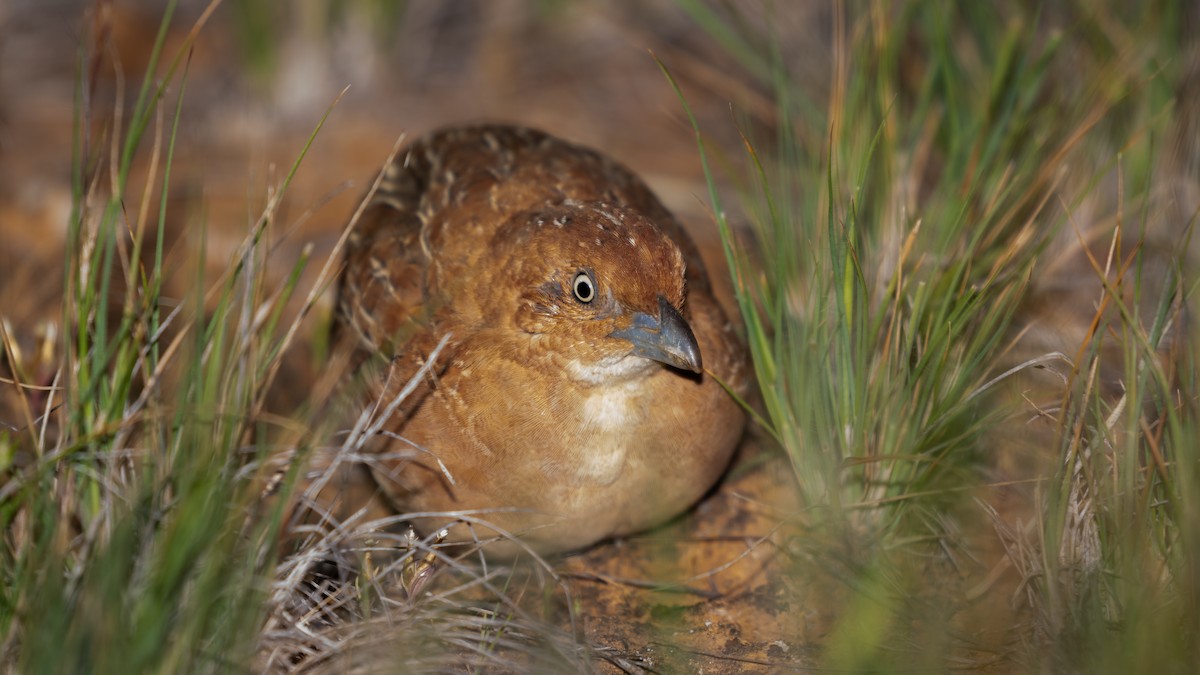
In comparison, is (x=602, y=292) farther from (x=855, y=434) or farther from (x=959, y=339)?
(x=959, y=339)

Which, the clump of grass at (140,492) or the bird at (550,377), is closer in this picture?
the clump of grass at (140,492)

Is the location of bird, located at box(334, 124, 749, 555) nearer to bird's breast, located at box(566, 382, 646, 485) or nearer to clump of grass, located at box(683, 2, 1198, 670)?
bird's breast, located at box(566, 382, 646, 485)

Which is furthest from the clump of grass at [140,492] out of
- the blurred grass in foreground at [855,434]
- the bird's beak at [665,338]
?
the bird's beak at [665,338]

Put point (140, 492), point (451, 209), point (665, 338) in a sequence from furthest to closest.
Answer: point (451, 209) → point (665, 338) → point (140, 492)

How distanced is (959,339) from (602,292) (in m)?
1.14

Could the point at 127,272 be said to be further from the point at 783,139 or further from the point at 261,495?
the point at 783,139

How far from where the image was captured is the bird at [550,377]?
3.58m

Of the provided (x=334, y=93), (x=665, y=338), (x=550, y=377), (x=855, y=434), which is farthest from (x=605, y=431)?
(x=334, y=93)

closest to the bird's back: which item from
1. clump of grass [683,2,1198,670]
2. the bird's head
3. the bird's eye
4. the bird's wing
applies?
the bird's wing

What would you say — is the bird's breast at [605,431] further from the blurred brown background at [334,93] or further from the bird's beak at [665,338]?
the blurred brown background at [334,93]

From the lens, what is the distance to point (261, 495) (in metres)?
3.43

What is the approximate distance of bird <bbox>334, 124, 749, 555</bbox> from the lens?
11.7ft

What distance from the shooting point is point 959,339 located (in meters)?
3.71

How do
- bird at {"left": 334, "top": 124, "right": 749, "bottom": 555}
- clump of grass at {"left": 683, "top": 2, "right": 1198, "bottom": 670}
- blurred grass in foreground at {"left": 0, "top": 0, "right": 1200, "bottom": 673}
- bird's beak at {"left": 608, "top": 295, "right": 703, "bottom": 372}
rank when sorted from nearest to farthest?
1. blurred grass in foreground at {"left": 0, "top": 0, "right": 1200, "bottom": 673}
2. clump of grass at {"left": 683, "top": 2, "right": 1198, "bottom": 670}
3. bird's beak at {"left": 608, "top": 295, "right": 703, "bottom": 372}
4. bird at {"left": 334, "top": 124, "right": 749, "bottom": 555}
